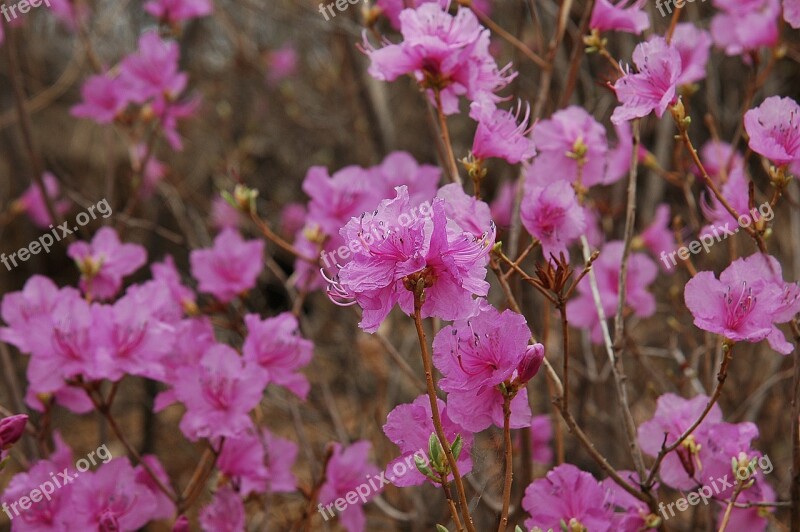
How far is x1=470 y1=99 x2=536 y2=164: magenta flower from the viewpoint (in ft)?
4.36

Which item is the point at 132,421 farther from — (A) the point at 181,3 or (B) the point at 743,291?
(B) the point at 743,291

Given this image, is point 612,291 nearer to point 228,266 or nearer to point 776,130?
point 776,130

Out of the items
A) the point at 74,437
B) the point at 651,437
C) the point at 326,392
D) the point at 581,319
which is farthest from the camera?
the point at 74,437

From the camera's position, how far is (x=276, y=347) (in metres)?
1.67

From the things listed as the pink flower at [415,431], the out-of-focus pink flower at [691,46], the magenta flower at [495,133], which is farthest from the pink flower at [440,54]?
the out-of-focus pink flower at [691,46]

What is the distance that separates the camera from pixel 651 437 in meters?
1.42

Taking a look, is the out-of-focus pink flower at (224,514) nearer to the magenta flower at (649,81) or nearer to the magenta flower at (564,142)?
the magenta flower at (564,142)

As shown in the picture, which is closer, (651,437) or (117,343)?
(651,437)

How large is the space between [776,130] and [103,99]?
72.4 inches

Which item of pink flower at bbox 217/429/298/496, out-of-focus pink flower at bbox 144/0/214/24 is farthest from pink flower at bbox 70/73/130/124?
pink flower at bbox 217/429/298/496

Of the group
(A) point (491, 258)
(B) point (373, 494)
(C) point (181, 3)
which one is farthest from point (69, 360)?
(C) point (181, 3)

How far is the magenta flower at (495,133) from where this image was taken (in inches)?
52.3

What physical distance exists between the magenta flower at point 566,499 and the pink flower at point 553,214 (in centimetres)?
35

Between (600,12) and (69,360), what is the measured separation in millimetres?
1236
